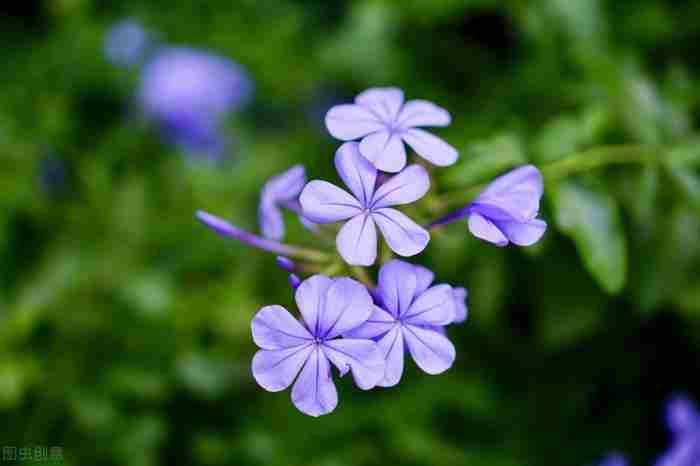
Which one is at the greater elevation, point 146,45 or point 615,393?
point 146,45

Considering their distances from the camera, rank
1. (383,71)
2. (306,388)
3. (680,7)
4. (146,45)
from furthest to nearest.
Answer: (146,45) < (383,71) < (680,7) < (306,388)

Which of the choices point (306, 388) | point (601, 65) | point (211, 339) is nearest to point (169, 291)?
point (211, 339)

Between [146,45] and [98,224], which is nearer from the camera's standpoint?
[98,224]

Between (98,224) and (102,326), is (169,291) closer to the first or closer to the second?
(102,326)

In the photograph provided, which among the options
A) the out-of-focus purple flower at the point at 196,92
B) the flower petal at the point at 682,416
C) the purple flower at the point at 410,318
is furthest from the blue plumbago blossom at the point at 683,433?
the out-of-focus purple flower at the point at 196,92

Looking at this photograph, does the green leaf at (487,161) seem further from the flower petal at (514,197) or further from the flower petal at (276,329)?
the flower petal at (276,329)

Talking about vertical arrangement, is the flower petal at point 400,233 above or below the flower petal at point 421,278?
above
